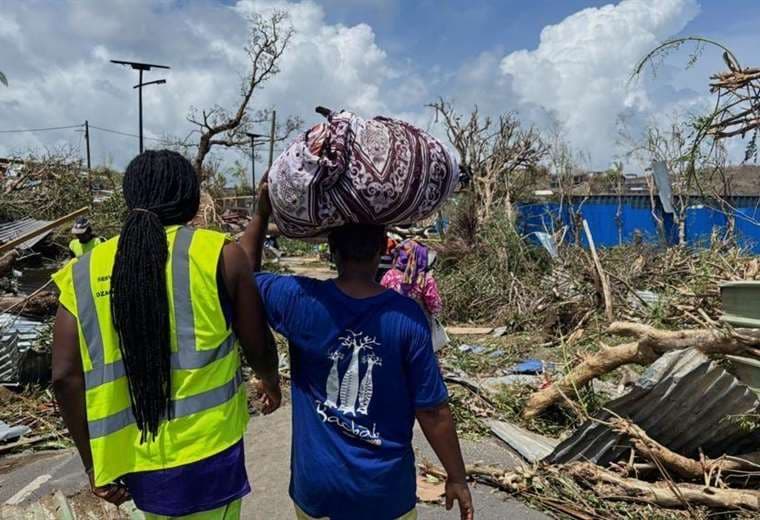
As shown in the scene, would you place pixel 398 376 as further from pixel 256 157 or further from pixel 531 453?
pixel 256 157

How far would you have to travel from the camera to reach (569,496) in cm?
350

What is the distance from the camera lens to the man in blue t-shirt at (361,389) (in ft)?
5.49

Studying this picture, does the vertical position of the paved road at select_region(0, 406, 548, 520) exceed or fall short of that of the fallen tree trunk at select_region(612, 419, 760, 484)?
it falls short

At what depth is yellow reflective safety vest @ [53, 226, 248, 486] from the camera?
5.51 feet

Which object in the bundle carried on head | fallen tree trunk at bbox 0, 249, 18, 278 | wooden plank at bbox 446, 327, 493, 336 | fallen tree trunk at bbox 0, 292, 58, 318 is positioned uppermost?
the bundle carried on head

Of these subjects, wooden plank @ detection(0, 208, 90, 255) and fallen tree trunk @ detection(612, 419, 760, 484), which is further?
wooden plank @ detection(0, 208, 90, 255)

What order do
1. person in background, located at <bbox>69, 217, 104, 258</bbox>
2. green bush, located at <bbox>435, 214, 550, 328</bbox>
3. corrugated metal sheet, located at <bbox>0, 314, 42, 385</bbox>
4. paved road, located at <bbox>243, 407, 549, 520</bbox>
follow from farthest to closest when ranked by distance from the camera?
green bush, located at <bbox>435, 214, 550, 328</bbox>, person in background, located at <bbox>69, 217, 104, 258</bbox>, corrugated metal sheet, located at <bbox>0, 314, 42, 385</bbox>, paved road, located at <bbox>243, 407, 549, 520</bbox>

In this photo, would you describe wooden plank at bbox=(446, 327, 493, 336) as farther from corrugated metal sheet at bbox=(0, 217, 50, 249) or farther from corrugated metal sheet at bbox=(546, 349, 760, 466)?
corrugated metal sheet at bbox=(0, 217, 50, 249)

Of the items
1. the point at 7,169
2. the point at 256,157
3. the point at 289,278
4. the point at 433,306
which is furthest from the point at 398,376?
the point at 256,157

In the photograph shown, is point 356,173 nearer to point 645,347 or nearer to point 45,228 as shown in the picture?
point 645,347

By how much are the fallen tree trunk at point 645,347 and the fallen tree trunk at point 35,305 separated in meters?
4.87

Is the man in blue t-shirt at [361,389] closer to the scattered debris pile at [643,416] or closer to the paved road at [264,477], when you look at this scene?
the paved road at [264,477]

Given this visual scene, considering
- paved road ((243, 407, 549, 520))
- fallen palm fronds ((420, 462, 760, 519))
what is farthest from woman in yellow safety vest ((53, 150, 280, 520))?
fallen palm fronds ((420, 462, 760, 519))

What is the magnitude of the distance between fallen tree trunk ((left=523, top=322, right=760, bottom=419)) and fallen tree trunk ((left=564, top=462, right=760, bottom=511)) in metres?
0.81
